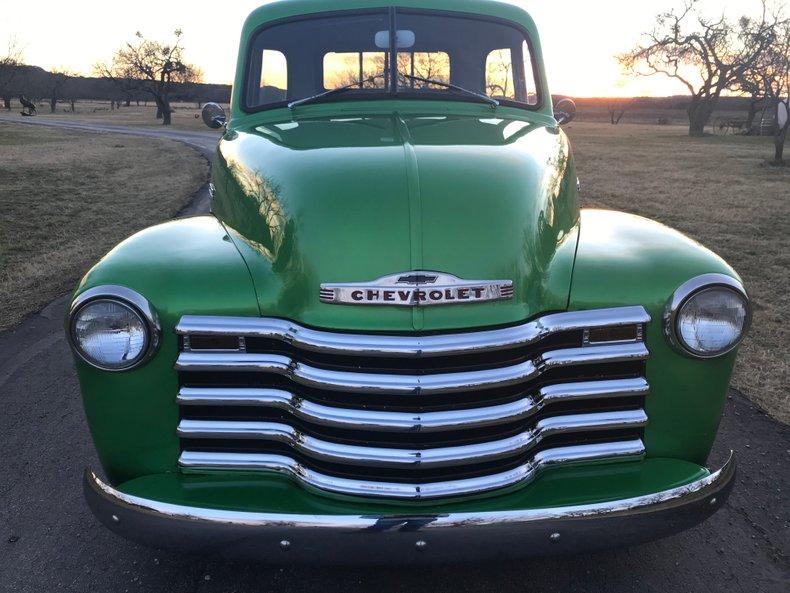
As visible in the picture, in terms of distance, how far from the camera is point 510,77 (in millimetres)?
3939

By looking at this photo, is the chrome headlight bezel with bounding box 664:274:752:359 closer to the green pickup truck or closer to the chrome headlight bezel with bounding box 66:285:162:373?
the green pickup truck

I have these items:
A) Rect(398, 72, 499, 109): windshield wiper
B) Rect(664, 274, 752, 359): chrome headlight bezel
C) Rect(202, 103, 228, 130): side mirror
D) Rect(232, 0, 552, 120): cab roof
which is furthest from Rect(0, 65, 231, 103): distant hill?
Rect(664, 274, 752, 359): chrome headlight bezel

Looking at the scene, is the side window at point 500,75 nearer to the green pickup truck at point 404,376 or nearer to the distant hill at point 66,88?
the green pickup truck at point 404,376

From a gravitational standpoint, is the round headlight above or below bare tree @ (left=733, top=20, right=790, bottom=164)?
below

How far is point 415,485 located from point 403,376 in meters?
0.37

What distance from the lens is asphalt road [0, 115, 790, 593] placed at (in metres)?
2.46

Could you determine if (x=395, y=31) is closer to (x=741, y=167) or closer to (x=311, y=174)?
(x=311, y=174)

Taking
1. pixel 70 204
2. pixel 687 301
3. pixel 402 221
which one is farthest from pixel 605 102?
pixel 402 221

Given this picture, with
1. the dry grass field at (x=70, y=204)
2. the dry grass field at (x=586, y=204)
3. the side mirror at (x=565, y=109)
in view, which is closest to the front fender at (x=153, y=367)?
the side mirror at (x=565, y=109)

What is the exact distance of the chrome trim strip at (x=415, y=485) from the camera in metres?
2.07

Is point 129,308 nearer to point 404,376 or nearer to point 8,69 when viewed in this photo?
point 404,376

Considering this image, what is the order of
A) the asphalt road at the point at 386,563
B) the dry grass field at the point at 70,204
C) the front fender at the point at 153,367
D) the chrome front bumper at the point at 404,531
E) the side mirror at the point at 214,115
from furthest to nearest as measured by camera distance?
the dry grass field at the point at 70,204, the side mirror at the point at 214,115, the asphalt road at the point at 386,563, the front fender at the point at 153,367, the chrome front bumper at the point at 404,531

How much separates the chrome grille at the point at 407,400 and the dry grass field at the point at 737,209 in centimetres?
221

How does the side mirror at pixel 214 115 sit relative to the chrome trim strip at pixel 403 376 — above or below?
above
